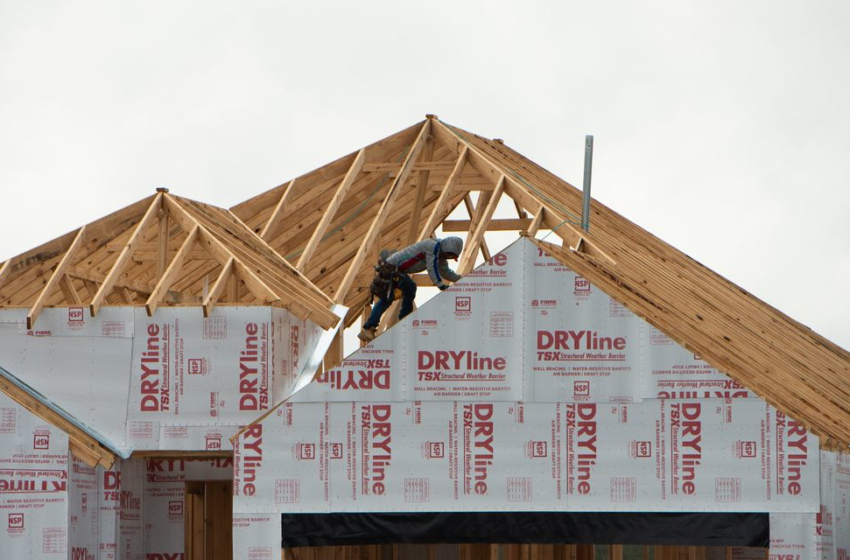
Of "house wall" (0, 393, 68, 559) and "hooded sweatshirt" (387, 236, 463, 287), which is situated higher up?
"hooded sweatshirt" (387, 236, 463, 287)

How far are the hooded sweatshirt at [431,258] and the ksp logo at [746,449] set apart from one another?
3787 millimetres

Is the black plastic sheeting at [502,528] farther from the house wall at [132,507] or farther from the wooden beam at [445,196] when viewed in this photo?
the wooden beam at [445,196]

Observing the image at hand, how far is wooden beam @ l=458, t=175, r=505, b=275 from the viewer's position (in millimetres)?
15672

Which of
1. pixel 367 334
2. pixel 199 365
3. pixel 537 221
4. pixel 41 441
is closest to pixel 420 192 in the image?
pixel 537 221

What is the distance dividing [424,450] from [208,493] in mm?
4628

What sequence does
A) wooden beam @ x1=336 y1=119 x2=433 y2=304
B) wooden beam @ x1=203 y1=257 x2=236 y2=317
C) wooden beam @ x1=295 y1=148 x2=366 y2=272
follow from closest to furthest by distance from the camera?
wooden beam @ x1=203 y1=257 x2=236 y2=317
wooden beam @ x1=336 y1=119 x2=433 y2=304
wooden beam @ x1=295 y1=148 x2=366 y2=272

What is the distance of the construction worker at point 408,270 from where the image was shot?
1598cm

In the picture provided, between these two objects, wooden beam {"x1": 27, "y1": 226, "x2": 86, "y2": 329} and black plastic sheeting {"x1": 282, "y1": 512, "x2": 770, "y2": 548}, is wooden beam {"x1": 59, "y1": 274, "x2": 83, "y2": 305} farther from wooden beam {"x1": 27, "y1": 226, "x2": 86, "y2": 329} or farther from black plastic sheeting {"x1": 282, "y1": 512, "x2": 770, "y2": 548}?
black plastic sheeting {"x1": 282, "y1": 512, "x2": 770, "y2": 548}

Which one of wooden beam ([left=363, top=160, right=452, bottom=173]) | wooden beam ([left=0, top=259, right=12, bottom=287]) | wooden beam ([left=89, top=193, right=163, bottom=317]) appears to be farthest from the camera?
wooden beam ([left=363, top=160, right=452, bottom=173])

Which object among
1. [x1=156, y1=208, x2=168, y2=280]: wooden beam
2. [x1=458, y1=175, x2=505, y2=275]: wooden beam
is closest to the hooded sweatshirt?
[x1=458, y1=175, x2=505, y2=275]: wooden beam

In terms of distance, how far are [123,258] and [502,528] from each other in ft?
18.1

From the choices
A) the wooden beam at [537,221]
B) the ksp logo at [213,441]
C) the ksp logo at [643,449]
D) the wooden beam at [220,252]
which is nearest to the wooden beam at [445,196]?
the wooden beam at [537,221]

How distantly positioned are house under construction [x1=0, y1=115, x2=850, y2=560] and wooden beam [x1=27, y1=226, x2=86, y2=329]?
0.16 ft

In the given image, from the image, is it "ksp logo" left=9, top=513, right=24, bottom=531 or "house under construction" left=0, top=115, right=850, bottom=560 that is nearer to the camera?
"house under construction" left=0, top=115, right=850, bottom=560
